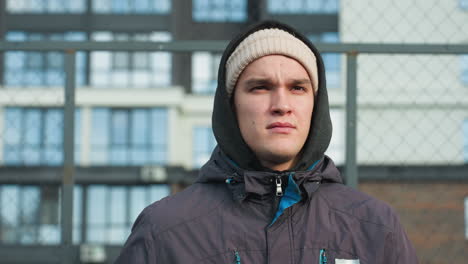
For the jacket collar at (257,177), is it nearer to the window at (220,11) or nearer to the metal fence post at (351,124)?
the metal fence post at (351,124)

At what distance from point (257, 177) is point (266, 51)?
16.3 inches

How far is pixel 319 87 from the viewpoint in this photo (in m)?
2.09

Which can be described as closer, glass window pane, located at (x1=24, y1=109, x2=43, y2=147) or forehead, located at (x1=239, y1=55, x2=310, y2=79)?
forehead, located at (x1=239, y1=55, x2=310, y2=79)

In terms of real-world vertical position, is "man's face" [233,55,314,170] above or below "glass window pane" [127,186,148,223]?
above

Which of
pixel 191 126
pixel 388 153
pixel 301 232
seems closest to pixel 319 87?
pixel 301 232

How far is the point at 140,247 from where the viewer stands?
6.46ft

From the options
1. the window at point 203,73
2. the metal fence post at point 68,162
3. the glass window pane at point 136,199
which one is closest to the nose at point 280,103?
the metal fence post at point 68,162

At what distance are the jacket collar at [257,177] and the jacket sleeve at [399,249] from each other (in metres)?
0.26

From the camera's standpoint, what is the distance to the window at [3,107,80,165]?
2395cm

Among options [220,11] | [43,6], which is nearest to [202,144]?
[220,11]

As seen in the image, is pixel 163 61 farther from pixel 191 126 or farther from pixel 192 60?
pixel 191 126

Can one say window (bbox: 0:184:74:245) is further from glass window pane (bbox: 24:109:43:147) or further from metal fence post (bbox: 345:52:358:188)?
metal fence post (bbox: 345:52:358:188)

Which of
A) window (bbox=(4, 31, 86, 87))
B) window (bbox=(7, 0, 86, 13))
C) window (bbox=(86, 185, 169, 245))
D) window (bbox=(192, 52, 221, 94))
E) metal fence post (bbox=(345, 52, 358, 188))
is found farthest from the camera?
window (bbox=(192, 52, 221, 94))

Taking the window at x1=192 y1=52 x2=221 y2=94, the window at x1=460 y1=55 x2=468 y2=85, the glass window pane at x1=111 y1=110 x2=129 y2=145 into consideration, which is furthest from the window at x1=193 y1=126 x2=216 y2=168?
the window at x1=460 y1=55 x2=468 y2=85
